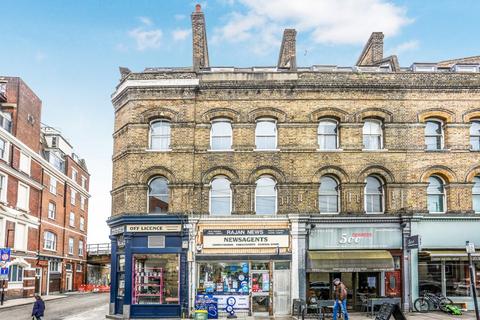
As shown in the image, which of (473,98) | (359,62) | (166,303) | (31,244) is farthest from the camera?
(31,244)

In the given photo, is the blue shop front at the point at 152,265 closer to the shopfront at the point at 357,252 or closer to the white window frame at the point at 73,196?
the shopfront at the point at 357,252

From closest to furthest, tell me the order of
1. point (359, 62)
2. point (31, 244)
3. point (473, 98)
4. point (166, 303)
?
point (166, 303) < point (473, 98) < point (359, 62) < point (31, 244)

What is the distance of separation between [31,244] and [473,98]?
35079 mm

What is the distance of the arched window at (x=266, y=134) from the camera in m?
24.1

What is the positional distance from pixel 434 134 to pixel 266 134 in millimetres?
7973

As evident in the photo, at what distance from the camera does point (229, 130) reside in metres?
24.2

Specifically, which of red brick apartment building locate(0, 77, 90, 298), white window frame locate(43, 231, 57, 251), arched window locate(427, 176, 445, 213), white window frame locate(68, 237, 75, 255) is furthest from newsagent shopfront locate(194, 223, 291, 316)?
white window frame locate(68, 237, 75, 255)

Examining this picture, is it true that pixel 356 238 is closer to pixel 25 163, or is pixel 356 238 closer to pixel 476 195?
pixel 476 195

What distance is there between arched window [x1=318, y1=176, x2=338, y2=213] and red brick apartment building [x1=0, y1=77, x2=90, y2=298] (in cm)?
2376

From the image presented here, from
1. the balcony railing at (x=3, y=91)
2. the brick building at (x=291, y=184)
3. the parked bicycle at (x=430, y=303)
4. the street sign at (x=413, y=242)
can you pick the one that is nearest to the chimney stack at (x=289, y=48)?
the brick building at (x=291, y=184)

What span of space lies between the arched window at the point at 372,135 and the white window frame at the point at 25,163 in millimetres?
28130

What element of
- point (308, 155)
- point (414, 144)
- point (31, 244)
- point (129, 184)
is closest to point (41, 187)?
point (31, 244)

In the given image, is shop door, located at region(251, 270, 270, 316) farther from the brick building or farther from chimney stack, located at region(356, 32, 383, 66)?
chimney stack, located at region(356, 32, 383, 66)

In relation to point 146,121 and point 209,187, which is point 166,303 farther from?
point 146,121
